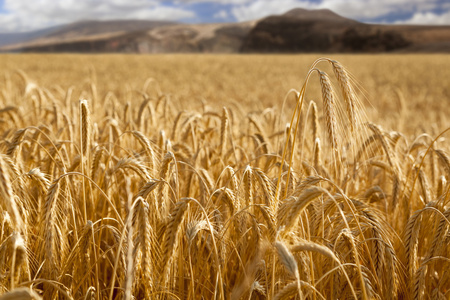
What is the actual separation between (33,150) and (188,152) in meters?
0.96

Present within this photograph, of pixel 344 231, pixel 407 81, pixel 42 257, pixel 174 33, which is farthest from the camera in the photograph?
pixel 174 33

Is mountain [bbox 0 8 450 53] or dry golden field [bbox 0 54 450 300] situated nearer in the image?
dry golden field [bbox 0 54 450 300]

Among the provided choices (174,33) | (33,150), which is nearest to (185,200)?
(33,150)

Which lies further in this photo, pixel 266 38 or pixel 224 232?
pixel 266 38

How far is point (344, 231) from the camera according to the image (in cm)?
130

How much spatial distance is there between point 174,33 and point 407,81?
458ft

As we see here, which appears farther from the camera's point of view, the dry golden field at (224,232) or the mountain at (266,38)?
the mountain at (266,38)

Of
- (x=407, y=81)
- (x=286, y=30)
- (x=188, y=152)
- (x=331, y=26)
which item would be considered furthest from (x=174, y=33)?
(x=188, y=152)

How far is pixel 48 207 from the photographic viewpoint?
1.17 metres

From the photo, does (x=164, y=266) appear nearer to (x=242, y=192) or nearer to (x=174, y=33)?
(x=242, y=192)

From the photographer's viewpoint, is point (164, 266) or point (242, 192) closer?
point (164, 266)

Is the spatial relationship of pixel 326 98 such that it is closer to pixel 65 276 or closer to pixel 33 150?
pixel 65 276

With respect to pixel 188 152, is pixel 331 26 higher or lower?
higher

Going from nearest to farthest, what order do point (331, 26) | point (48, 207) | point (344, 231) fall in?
point (48, 207) < point (344, 231) < point (331, 26)
